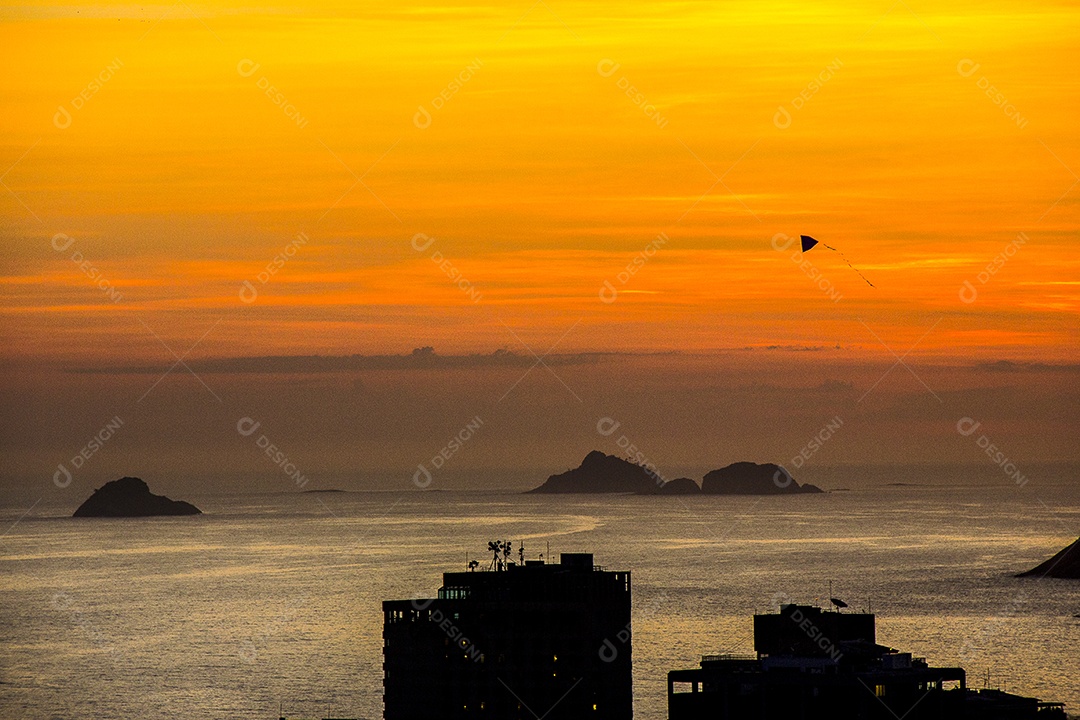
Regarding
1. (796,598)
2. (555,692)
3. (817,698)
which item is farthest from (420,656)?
(796,598)

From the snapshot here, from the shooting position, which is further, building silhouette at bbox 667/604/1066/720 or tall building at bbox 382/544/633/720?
tall building at bbox 382/544/633/720

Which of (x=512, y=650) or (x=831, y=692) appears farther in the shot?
(x=512, y=650)

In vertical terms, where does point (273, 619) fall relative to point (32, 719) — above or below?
above

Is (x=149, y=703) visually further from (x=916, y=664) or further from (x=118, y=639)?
(x=916, y=664)

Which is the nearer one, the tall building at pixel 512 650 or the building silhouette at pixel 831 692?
the building silhouette at pixel 831 692

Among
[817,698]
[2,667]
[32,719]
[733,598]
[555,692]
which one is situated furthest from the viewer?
[733,598]

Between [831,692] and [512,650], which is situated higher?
[512,650]

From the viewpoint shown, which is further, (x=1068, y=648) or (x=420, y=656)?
(x=1068, y=648)

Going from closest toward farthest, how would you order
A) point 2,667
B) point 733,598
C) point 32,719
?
point 32,719 → point 2,667 → point 733,598
